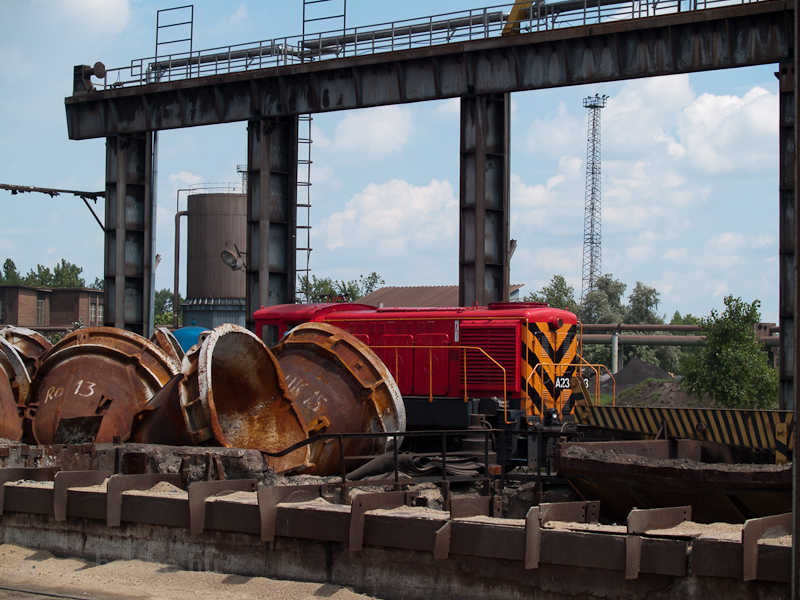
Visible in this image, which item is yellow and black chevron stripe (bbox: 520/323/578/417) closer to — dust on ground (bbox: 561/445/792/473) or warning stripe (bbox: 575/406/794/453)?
warning stripe (bbox: 575/406/794/453)

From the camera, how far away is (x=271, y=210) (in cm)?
2397

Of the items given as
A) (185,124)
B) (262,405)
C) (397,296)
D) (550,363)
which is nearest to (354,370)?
(262,405)

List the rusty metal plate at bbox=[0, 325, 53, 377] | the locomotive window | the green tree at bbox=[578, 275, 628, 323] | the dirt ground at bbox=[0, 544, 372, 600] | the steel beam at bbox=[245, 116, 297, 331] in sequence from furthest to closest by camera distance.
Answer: the green tree at bbox=[578, 275, 628, 323]
the steel beam at bbox=[245, 116, 297, 331]
the rusty metal plate at bbox=[0, 325, 53, 377]
the locomotive window
the dirt ground at bbox=[0, 544, 372, 600]

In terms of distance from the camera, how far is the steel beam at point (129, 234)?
26.6 m

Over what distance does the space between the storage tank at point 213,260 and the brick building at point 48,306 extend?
27.4 meters

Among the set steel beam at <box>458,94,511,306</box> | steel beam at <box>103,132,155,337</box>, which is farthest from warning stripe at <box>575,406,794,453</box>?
steel beam at <box>103,132,155,337</box>

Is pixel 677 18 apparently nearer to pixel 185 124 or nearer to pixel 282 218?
pixel 282 218

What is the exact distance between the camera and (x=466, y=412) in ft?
47.3

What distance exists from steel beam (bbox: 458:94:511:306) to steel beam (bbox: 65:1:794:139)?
2.19ft

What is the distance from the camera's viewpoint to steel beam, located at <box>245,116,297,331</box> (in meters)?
23.8

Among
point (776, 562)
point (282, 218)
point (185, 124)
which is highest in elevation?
point (185, 124)

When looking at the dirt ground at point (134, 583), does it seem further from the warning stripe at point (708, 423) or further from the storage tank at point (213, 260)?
the storage tank at point (213, 260)

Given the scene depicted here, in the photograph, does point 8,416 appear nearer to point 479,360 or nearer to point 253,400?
point 253,400

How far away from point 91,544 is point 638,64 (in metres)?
15.8
